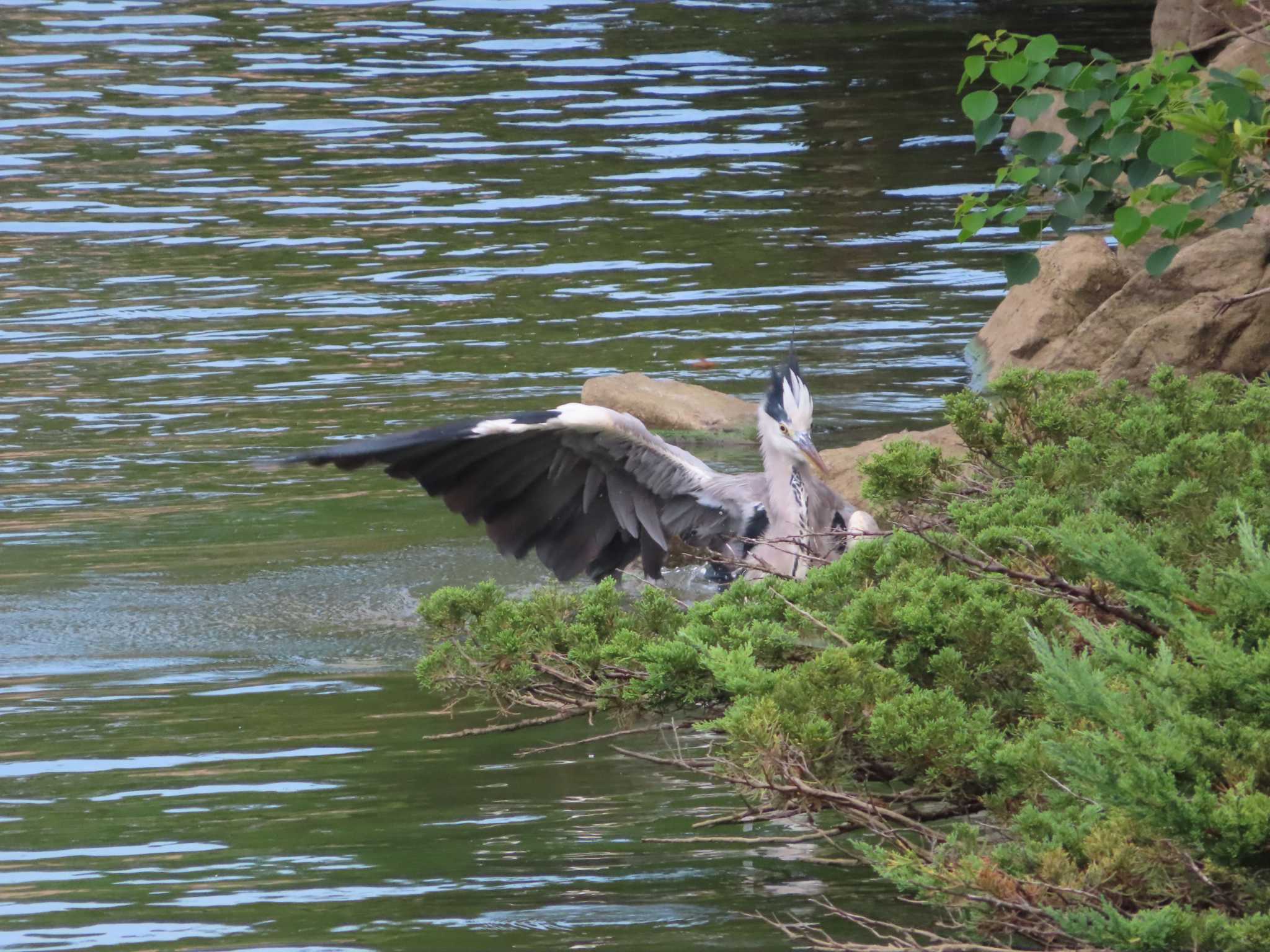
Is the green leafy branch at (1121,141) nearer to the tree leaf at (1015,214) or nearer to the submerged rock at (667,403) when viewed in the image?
the tree leaf at (1015,214)

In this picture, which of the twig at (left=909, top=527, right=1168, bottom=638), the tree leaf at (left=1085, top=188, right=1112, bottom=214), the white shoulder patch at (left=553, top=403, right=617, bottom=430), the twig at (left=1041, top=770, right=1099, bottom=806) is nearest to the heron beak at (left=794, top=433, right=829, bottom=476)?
the white shoulder patch at (left=553, top=403, right=617, bottom=430)

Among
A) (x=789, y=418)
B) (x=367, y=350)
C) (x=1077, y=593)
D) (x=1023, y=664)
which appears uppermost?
(x=1077, y=593)

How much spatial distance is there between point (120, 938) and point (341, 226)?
1091 cm

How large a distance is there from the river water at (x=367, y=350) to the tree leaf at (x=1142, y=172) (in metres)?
2.32

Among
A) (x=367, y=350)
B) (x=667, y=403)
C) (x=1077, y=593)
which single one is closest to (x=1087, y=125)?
(x=1077, y=593)

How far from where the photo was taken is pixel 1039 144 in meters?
5.81

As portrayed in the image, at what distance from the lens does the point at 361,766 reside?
20.7ft

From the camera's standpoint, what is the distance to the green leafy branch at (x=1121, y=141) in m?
5.47

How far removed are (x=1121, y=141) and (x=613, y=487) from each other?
247 cm

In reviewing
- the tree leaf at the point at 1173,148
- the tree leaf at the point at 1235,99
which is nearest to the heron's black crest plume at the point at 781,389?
the tree leaf at the point at 1173,148

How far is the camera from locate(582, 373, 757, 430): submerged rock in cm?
1040

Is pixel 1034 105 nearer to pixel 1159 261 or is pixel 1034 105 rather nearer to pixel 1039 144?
pixel 1039 144

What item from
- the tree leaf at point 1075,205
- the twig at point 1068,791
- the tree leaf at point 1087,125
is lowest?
the twig at point 1068,791

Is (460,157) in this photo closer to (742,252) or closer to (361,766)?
(742,252)
